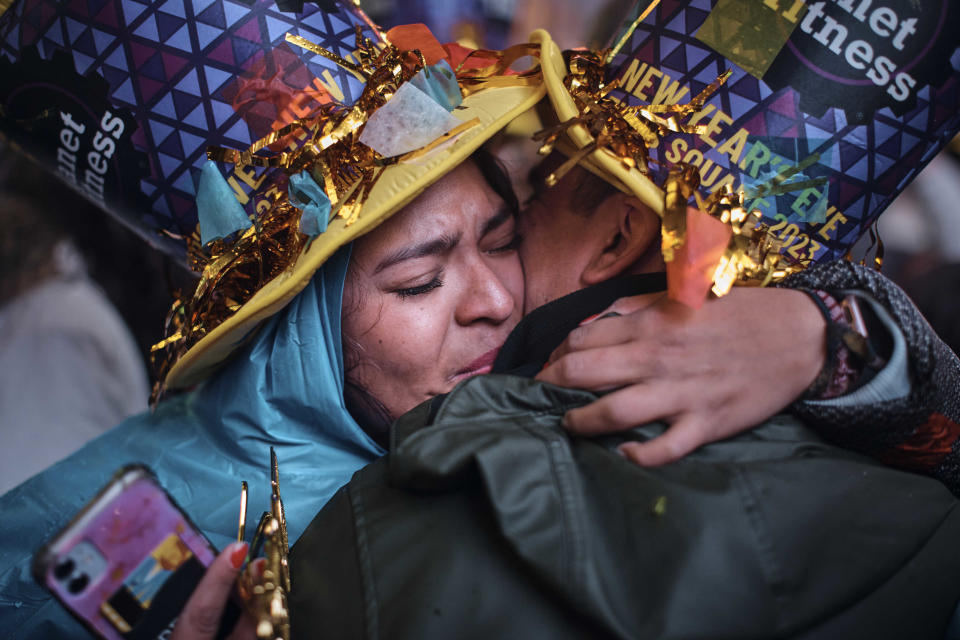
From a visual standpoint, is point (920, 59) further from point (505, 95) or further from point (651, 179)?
point (505, 95)

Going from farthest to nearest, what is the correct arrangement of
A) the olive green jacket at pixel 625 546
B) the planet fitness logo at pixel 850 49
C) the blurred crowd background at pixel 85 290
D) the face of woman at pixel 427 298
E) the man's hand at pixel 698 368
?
the blurred crowd background at pixel 85 290
the face of woman at pixel 427 298
the planet fitness logo at pixel 850 49
the man's hand at pixel 698 368
the olive green jacket at pixel 625 546

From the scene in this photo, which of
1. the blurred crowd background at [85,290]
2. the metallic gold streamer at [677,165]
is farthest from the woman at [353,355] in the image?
the blurred crowd background at [85,290]

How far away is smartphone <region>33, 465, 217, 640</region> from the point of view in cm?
89

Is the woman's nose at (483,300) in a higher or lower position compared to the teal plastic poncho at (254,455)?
higher

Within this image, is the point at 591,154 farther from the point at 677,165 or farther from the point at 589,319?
the point at 589,319

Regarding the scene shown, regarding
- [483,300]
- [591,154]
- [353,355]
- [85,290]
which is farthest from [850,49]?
[85,290]

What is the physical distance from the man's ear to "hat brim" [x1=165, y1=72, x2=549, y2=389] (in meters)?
0.26

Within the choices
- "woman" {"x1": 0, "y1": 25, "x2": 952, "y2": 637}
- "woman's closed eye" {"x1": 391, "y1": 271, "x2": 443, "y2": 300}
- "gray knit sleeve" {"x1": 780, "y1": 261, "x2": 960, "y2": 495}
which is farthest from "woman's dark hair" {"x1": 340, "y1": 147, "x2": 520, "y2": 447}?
"gray knit sleeve" {"x1": 780, "y1": 261, "x2": 960, "y2": 495}

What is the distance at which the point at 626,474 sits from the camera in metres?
0.88

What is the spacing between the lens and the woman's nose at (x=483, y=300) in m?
1.25

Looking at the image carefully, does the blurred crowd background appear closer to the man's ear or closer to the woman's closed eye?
the man's ear

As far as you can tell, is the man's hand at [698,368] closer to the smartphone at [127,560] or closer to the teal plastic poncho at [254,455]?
the teal plastic poncho at [254,455]

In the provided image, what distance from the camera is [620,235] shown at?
1334 millimetres

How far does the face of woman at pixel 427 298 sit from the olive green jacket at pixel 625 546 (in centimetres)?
31
